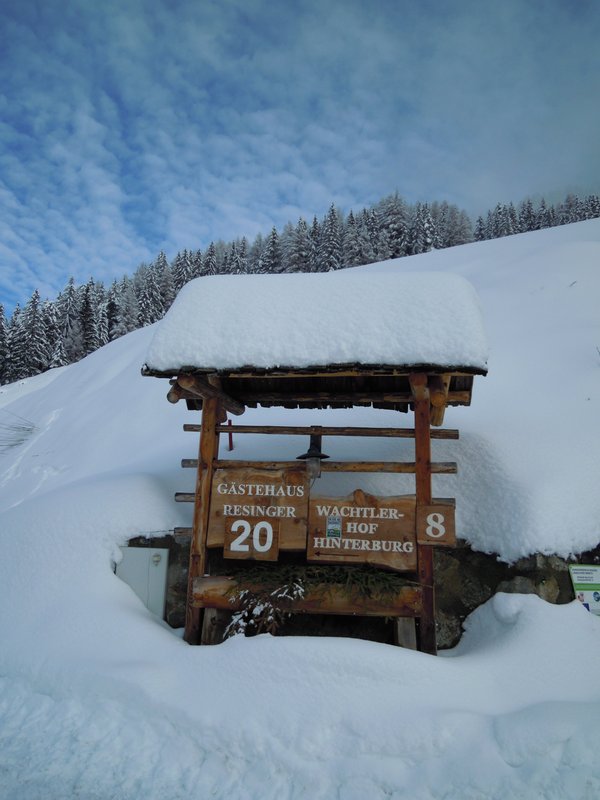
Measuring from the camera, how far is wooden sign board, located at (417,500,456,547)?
18.1 ft

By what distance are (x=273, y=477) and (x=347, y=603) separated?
62.6 inches

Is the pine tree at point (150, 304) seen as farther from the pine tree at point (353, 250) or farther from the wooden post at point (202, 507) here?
the wooden post at point (202, 507)

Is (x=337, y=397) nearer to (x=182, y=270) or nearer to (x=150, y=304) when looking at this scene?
(x=150, y=304)

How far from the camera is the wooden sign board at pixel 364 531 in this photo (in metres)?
5.60

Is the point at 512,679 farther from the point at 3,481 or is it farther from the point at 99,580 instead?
the point at 3,481

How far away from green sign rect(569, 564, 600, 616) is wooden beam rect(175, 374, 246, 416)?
14.8ft

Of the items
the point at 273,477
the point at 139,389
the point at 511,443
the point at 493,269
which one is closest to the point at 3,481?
the point at 139,389

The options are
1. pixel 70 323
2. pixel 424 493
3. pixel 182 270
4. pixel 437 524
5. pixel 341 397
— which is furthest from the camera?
pixel 182 270

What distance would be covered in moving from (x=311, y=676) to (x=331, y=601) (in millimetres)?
1361

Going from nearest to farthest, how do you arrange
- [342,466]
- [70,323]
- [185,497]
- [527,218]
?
[342,466], [185,497], [70,323], [527,218]

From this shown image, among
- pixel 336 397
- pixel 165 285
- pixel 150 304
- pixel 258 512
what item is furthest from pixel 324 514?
pixel 165 285

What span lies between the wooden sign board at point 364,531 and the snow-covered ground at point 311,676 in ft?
3.64

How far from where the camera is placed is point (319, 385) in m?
6.81

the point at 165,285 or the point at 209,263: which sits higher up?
the point at 209,263
